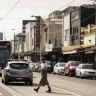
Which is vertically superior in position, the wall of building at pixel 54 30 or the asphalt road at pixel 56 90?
the wall of building at pixel 54 30

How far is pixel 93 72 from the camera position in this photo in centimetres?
4700

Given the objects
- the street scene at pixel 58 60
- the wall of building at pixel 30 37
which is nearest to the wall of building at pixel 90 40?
the street scene at pixel 58 60

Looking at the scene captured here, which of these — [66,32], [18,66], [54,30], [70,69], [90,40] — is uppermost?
[54,30]

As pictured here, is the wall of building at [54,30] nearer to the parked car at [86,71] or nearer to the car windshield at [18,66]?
the parked car at [86,71]

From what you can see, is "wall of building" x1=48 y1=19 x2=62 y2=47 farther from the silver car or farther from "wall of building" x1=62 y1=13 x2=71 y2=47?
the silver car

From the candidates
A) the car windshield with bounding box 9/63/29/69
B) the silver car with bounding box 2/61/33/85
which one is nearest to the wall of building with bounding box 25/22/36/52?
the car windshield with bounding box 9/63/29/69

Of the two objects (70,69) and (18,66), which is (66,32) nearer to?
(70,69)

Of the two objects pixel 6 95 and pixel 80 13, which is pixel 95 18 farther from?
pixel 6 95

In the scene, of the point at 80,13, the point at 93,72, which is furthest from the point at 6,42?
the point at 80,13

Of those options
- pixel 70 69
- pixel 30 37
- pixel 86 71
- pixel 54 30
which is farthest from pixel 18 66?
pixel 30 37

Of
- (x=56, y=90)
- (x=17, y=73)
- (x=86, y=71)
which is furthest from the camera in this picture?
(x=86, y=71)

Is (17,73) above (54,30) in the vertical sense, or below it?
below

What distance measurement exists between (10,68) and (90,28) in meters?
33.2

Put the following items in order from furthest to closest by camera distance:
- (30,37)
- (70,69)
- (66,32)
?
1. (30,37)
2. (66,32)
3. (70,69)
